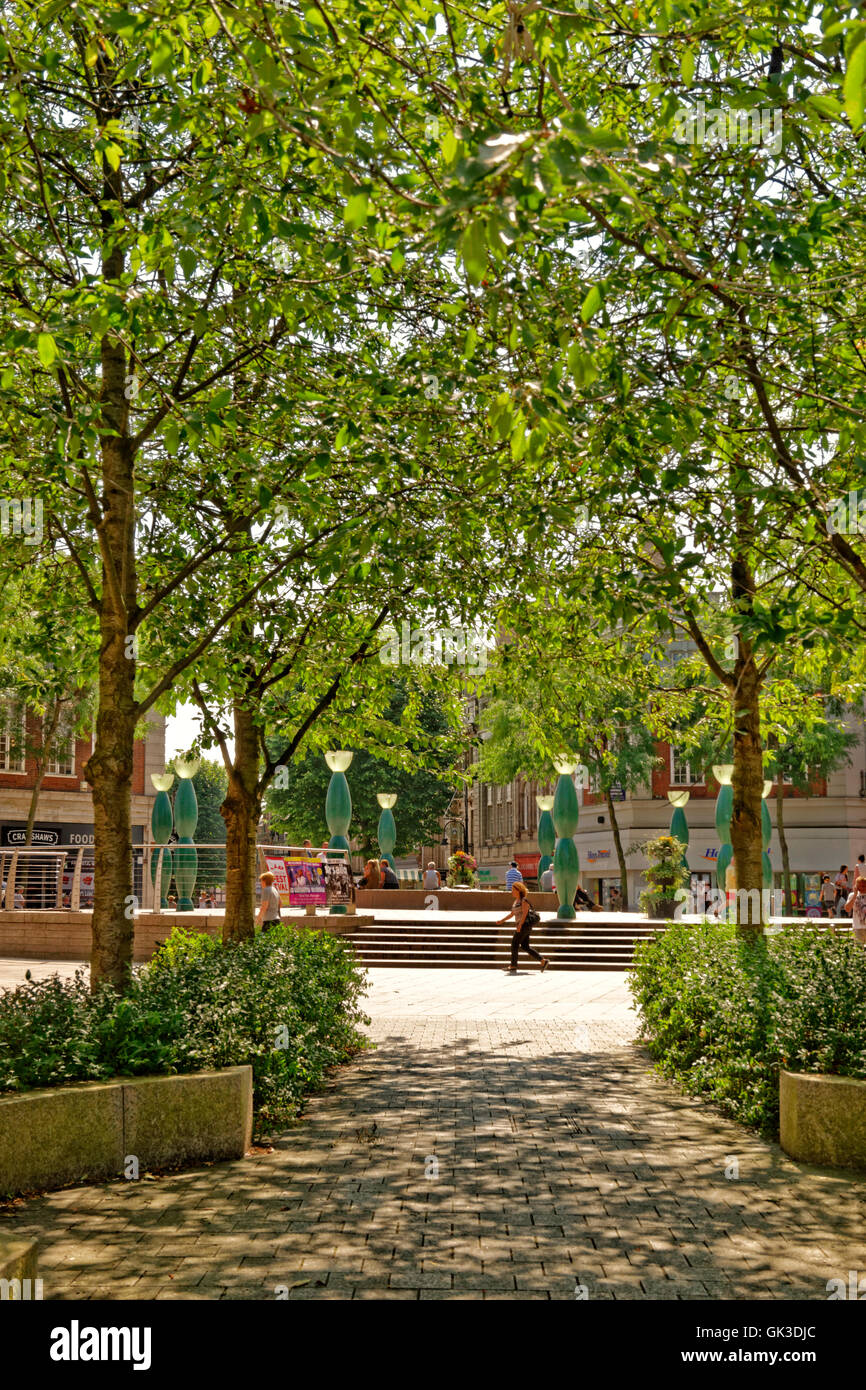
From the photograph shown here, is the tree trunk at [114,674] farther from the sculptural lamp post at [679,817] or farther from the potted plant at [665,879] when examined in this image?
the sculptural lamp post at [679,817]

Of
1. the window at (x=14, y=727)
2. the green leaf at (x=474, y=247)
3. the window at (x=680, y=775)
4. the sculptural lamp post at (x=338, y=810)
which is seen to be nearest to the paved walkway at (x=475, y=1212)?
the green leaf at (x=474, y=247)

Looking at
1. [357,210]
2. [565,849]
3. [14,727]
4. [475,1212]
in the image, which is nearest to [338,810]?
[565,849]

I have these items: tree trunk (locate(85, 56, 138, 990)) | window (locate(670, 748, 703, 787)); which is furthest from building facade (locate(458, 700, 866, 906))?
tree trunk (locate(85, 56, 138, 990))

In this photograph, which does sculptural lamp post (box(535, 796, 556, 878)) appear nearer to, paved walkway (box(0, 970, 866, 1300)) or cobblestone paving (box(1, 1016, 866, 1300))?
paved walkway (box(0, 970, 866, 1300))

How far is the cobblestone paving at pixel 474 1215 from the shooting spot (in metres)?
5.44

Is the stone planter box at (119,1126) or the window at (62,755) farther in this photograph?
the window at (62,755)

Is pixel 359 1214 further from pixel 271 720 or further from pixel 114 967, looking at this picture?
pixel 271 720

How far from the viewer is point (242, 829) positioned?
41.9 feet

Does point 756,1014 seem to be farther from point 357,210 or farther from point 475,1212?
point 357,210

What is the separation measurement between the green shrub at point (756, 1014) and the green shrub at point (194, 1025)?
3005mm

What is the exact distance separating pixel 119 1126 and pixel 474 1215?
83.5 inches

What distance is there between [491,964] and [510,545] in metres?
15.8

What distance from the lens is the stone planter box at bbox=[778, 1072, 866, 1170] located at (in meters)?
7.49

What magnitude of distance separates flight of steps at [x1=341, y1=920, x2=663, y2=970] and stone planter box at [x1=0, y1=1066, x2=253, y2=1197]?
55.0 feet
